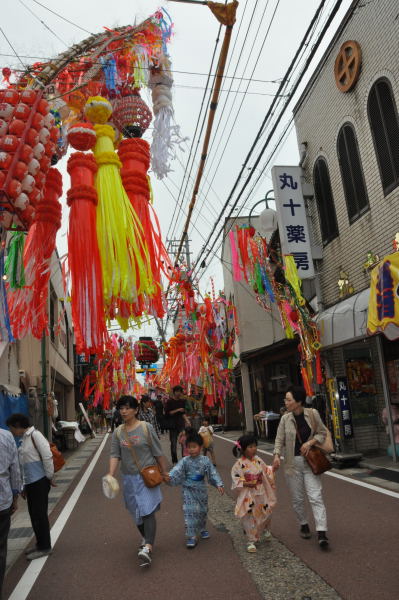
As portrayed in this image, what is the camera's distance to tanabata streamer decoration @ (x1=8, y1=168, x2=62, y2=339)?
421 centimetres

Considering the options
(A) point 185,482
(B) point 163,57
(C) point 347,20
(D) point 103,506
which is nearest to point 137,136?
(B) point 163,57

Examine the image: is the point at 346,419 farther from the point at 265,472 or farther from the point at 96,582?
the point at 96,582

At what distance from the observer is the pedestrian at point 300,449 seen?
16.8ft

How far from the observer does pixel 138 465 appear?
4789 mm

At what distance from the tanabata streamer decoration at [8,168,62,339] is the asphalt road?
7.55 feet

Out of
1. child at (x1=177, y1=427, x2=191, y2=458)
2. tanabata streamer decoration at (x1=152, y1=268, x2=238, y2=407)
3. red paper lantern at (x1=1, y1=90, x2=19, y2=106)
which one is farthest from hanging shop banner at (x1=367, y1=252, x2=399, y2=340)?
tanabata streamer decoration at (x1=152, y1=268, x2=238, y2=407)

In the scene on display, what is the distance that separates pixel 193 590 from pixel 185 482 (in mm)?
1490

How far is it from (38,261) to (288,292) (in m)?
8.44

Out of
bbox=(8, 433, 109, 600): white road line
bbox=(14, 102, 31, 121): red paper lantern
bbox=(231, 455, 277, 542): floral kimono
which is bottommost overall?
bbox=(8, 433, 109, 600): white road line

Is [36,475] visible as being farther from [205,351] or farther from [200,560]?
[205,351]

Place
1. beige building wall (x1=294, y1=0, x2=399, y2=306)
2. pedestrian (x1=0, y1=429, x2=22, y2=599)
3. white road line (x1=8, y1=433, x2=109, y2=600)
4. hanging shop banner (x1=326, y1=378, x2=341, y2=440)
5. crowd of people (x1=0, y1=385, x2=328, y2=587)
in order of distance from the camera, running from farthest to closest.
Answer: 1. hanging shop banner (x1=326, y1=378, x2=341, y2=440)
2. beige building wall (x1=294, y1=0, x2=399, y2=306)
3. crowd of people (x1=0, y1=385, x2=328, y2=587)
4. white road line (x1=8, y1=433, x2=109, y2=600)
5. pedestrian (x1=0, y1=429, x2=22, y2=599)

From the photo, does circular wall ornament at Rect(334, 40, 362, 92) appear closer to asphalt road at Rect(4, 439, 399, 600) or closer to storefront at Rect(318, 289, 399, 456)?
storefront at Rect(318, 289, 399, 456)

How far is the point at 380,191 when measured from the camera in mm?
9391

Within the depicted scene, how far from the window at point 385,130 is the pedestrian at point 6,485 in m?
7.81
